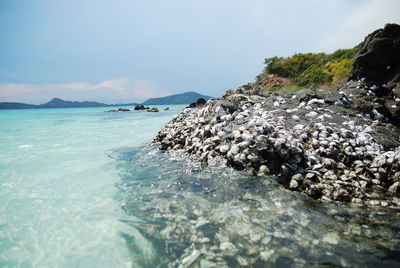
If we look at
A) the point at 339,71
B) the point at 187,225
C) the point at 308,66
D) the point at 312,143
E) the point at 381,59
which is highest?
the point at 308,66

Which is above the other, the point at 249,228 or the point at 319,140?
the point at 319,140

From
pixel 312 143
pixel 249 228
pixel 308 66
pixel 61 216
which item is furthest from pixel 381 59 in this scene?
pixel 308 66

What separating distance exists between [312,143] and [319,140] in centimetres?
28

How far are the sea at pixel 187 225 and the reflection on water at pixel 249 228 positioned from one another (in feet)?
0.06

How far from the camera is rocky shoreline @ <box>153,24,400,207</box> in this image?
5.82m

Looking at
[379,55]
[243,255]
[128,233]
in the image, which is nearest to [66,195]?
[128,233]

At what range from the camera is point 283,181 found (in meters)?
6.16

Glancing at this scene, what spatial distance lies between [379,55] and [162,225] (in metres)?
14.6

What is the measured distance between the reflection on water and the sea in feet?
0.06

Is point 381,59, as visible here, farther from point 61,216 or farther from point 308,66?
point 308,66

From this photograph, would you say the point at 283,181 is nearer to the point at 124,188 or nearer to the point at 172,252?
the point at 172,252

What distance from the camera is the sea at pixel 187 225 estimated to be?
360 centimetres

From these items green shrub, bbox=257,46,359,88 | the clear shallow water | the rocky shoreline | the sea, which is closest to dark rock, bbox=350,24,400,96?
the rocky shoreline

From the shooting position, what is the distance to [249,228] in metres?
4.26
